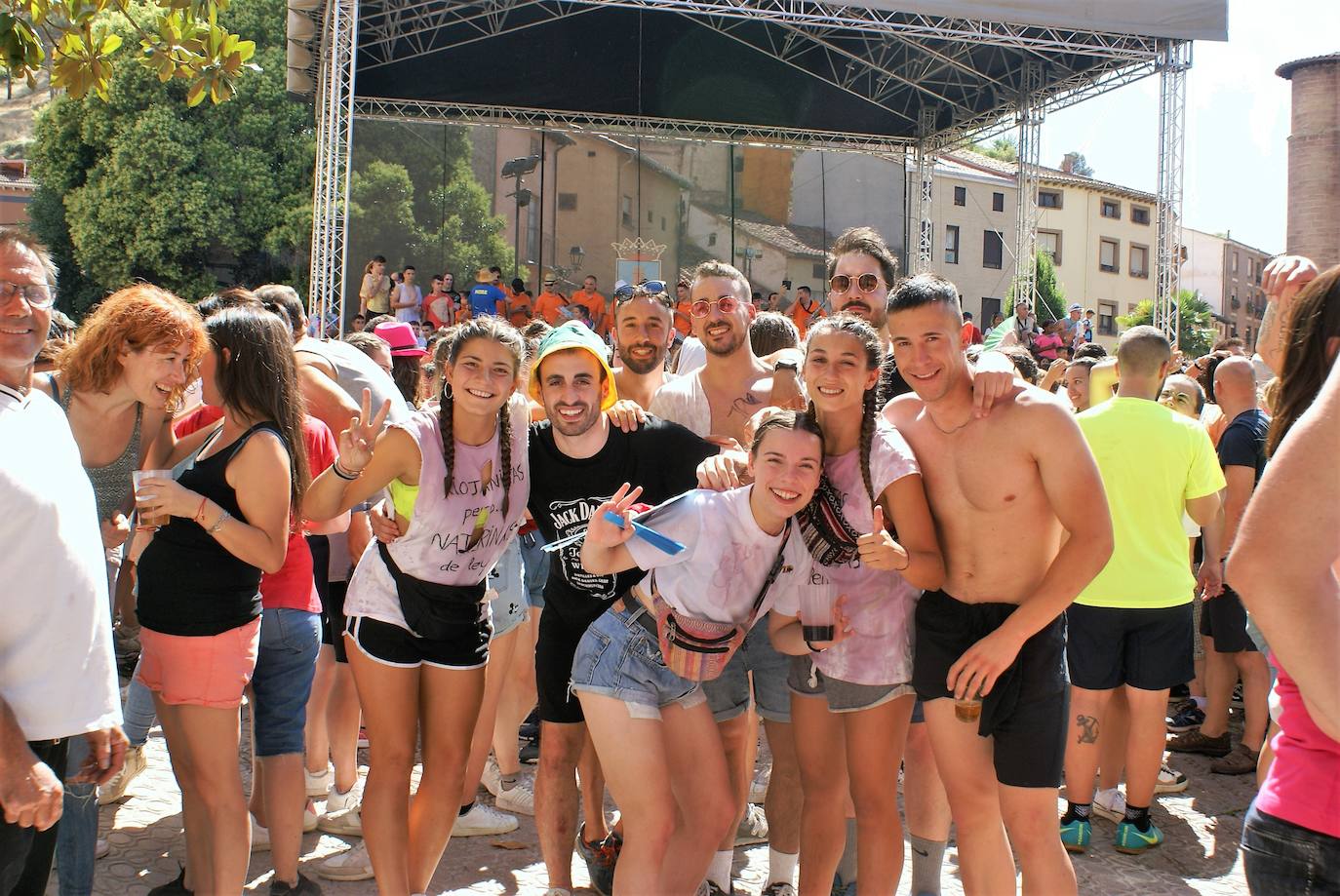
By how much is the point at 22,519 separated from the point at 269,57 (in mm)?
28407

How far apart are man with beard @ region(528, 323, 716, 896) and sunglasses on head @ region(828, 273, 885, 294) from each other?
42.8 inches

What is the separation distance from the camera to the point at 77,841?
3.18 m

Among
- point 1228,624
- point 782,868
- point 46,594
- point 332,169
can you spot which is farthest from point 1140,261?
point 46,594

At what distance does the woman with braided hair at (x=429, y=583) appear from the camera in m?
3.40

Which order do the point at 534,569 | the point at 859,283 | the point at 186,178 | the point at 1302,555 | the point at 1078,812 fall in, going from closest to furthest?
the point at 1302,555 < the point at 859,283 < the point at 1078,812 < the point at 534,569 < the point at 186,178

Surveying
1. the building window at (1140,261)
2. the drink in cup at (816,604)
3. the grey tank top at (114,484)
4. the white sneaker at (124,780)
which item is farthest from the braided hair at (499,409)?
the building window at (1140,261)

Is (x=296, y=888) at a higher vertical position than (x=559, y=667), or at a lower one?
lower

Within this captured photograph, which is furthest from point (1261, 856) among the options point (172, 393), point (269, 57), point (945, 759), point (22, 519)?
point (269, 57)

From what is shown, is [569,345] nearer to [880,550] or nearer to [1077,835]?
[880,550]

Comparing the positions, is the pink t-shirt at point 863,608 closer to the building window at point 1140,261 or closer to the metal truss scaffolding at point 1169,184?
the metal truss scaffolding at point 1169,184

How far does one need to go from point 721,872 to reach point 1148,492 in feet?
8.13

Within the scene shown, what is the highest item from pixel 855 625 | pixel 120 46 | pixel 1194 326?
pixel 1194 326

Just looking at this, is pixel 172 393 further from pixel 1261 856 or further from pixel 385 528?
pixel 1261 856

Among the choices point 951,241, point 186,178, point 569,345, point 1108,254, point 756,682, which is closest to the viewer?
point 569,345
